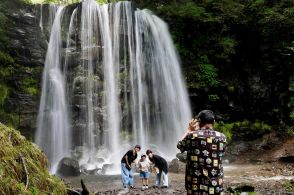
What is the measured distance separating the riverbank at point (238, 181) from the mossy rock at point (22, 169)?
458cm

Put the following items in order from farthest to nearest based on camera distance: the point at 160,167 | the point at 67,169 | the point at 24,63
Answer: the point at 24,63 < the point at 67,169 < the point at 160,167

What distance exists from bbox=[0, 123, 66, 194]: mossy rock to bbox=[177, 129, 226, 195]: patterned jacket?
7.82ft

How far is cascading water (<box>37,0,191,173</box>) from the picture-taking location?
1955 centimetres

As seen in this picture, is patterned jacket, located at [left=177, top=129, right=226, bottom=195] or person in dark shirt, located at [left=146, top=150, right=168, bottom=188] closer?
patterned jacket, located at [left=177, top=129, right=226, bottom=195]

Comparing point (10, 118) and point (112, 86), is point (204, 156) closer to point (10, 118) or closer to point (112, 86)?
point (10, 118)

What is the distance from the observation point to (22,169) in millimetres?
5477

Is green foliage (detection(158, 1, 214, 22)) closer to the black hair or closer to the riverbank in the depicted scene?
the riverbank

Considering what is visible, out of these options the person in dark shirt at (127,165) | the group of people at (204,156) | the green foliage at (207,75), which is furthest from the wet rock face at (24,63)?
the group of people at (204,156)

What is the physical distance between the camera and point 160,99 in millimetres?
21719

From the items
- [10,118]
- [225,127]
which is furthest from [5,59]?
[225,127]

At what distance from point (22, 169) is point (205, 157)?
9.24 ft

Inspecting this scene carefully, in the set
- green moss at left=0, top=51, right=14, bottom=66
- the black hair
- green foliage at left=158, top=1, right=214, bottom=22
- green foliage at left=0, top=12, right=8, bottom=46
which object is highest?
green foliage at left=158, top=1, right=214, bottom=22

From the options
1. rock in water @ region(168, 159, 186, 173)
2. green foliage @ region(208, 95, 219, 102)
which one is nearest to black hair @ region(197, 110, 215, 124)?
rock in water @ region(168, 159, 186, 173)

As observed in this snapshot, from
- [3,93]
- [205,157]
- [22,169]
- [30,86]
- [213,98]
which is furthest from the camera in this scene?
[213,98]
